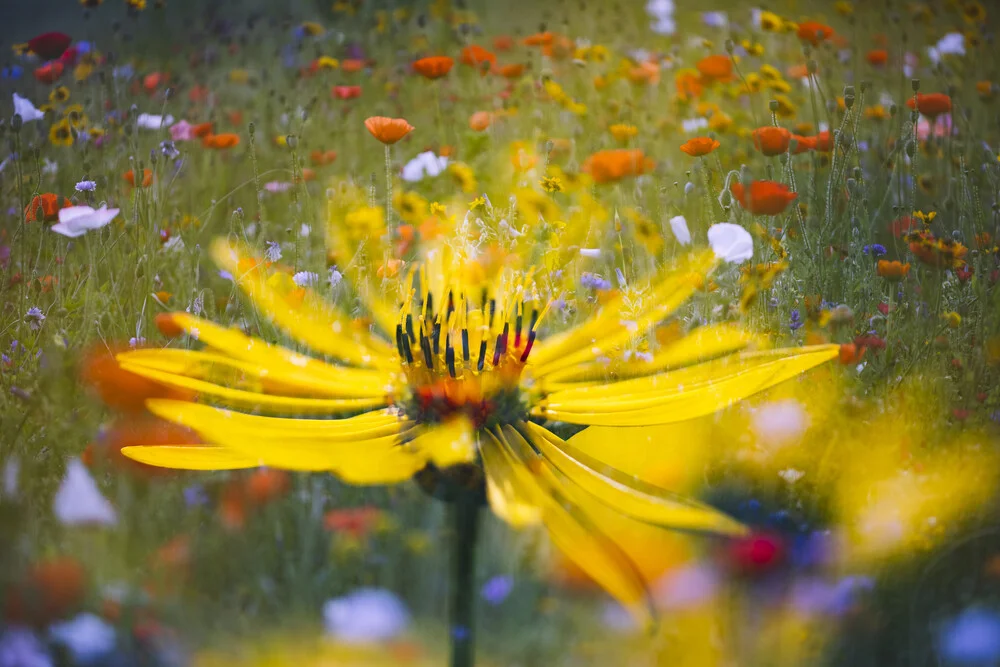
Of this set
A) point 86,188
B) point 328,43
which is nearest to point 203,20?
point 328,43

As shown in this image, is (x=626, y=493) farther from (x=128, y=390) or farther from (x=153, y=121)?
(x=153, y=121)

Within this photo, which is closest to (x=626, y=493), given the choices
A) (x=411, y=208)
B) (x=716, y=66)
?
(x=411, y=208)

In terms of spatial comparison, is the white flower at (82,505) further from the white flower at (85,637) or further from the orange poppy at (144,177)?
the orange poppy at (144,177)

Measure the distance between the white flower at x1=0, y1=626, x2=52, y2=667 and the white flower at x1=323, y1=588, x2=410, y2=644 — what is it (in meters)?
0.11

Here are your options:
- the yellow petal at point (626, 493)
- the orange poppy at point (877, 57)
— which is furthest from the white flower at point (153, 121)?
the orange poppy at point (877, 57)

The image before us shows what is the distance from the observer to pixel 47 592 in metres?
0.37

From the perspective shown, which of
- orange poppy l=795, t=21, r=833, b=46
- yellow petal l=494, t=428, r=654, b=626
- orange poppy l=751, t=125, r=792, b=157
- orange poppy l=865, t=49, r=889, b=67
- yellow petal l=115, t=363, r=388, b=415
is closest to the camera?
yellow petal l=494, t=428, r=654, b=626

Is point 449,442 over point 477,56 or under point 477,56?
over

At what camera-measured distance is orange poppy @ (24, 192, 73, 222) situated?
647mm

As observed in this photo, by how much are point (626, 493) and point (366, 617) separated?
0.11 m

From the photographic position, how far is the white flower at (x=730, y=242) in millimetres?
600

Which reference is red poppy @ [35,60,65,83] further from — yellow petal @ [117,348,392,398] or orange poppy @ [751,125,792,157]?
orange poppy @ [751,125,792,157]

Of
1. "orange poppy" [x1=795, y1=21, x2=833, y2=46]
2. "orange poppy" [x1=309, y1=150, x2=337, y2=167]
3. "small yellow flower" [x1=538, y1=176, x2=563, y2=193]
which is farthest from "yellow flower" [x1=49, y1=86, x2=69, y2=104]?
"orange poppy" [x1=795, y1=21, x2=833, y2=46]

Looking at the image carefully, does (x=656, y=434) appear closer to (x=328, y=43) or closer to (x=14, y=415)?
(x=14, y=415)
